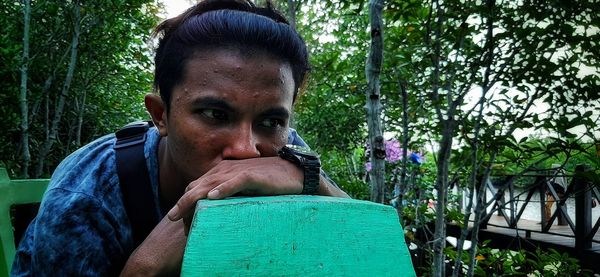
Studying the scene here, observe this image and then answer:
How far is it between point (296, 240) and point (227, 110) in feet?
2.27

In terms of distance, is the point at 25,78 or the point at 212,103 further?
the point at 25,78

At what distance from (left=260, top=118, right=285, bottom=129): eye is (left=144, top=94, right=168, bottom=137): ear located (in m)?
0.39

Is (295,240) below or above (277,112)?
below

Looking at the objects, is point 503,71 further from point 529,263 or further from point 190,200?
point 190,200

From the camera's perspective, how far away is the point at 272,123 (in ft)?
4.21

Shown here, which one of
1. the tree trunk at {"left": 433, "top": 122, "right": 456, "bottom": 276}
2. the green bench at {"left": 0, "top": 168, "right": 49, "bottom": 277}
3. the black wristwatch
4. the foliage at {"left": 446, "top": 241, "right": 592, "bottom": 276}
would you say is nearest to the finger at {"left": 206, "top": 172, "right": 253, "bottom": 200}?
the black wristwatch

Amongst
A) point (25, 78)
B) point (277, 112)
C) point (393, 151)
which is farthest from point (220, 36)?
point (393, 151)

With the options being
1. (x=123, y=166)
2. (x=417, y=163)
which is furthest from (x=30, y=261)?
(x=417, y=163)

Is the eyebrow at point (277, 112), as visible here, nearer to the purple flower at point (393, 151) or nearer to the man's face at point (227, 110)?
the man's face at point (227, 110)

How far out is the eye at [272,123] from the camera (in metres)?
1.25

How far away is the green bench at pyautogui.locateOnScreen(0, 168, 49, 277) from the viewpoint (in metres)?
1.47

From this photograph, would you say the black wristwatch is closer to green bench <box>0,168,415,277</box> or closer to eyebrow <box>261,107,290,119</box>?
eyebrow <box>261,107,290,119</box>

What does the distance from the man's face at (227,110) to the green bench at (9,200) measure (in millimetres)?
663

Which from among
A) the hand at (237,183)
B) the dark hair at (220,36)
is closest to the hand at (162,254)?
the hand at (237,183)
